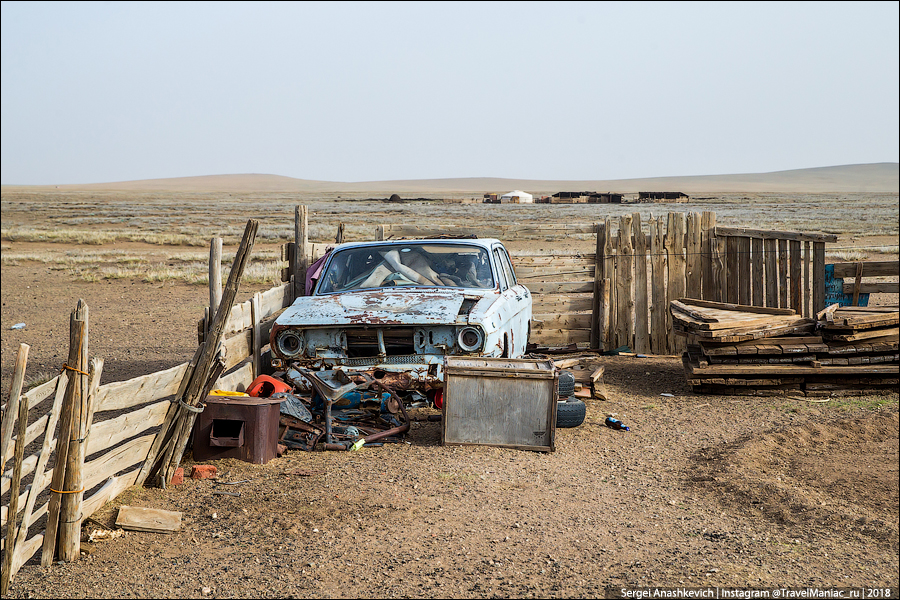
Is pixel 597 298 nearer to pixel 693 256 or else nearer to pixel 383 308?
pixel 693 256

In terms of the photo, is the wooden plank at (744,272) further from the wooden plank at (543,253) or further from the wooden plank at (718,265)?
the wooden plank at (543,253)

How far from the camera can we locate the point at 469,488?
16.9 ft

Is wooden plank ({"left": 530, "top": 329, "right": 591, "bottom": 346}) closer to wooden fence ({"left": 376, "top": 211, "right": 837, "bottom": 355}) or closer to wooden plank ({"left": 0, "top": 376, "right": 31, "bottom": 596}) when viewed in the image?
wooden fence ({"left": 376, "top": 211, "right": 837, "bottom": 355})

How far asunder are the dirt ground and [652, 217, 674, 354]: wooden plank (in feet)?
11.4

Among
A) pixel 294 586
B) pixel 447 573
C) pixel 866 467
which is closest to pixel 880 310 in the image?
pixel 866 467

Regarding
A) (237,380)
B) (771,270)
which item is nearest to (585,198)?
(771,270)

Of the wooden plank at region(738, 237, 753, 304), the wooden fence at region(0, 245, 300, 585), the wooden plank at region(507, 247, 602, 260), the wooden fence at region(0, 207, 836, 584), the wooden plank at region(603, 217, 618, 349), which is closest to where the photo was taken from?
the wooden fence at region(0, 245, 300, 585)

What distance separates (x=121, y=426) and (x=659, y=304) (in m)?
8.06

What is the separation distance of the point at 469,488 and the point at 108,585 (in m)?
2.31

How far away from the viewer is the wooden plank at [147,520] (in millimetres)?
4336

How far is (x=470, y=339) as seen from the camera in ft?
21.9

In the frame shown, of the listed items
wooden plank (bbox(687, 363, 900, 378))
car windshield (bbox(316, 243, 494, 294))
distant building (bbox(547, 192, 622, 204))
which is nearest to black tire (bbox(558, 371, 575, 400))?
car windshield (bbox(316, 243, 494, 294))

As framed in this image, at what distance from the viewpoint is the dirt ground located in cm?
375

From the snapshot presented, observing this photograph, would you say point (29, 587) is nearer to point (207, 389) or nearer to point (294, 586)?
point (294, 586)
